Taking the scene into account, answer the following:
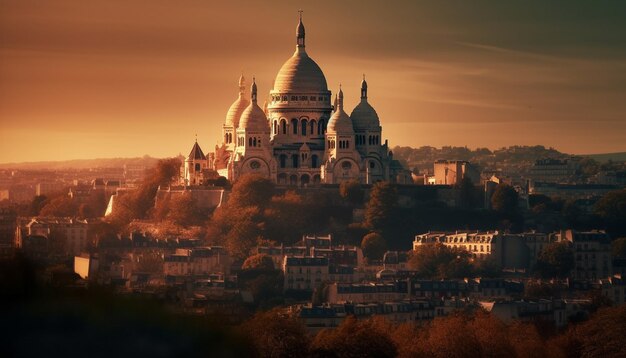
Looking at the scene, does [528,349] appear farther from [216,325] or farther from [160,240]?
[160,240]

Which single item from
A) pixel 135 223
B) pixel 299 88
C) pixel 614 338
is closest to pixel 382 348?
pixel 614 338

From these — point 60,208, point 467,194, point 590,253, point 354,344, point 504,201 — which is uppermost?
point 467,194

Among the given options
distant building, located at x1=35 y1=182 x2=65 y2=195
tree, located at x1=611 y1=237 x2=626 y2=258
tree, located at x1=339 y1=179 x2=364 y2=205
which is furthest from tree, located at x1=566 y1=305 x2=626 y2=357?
distant building, located at x1=35 y1=182 x2=65 y2=195

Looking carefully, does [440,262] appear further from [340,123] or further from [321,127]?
[321,127]

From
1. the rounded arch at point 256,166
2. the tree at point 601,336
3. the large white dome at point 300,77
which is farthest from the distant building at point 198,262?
the tree at point 601,336

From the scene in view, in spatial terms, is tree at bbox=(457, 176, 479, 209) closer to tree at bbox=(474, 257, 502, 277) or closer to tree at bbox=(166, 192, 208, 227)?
tree at bbox=(474, 257, 502, 277)

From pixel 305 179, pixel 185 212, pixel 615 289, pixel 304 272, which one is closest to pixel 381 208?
pixel 305 179

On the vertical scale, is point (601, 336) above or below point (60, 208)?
below
